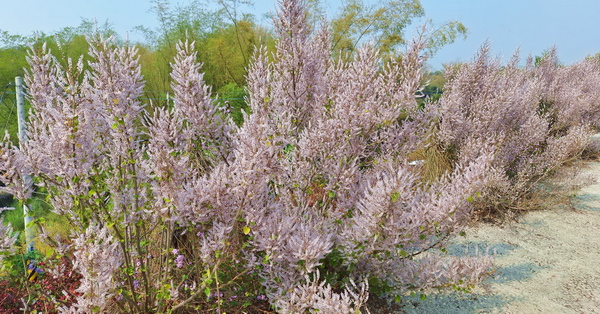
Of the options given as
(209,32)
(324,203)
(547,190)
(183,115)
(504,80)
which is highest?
(209,32)

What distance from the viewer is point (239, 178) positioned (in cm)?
191

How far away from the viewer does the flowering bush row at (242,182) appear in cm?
186

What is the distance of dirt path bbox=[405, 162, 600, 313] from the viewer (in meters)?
3.37

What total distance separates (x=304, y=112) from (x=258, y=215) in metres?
1.30

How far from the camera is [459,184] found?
2.57 metres

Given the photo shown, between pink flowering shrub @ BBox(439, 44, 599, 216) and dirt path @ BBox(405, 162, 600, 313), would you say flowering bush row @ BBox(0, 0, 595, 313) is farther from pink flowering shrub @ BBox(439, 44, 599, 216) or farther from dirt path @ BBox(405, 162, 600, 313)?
pink flowering shrub @ BBox(439, 44, 599, 216)

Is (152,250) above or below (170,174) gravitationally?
below

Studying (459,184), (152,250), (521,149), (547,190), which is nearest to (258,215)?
(459,184)

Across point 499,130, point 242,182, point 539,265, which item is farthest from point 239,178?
point 499,130

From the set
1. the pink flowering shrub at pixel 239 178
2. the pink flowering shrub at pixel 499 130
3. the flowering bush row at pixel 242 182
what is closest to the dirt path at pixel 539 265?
the pink flowering shrub at pixel 499 130

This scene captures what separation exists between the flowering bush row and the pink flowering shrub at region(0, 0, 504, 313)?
12 mm

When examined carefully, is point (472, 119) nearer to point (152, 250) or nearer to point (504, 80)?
point (504, 80)

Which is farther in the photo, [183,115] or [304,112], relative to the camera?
[304,112]

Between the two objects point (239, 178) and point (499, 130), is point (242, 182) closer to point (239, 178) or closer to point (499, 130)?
point (239, 178)
